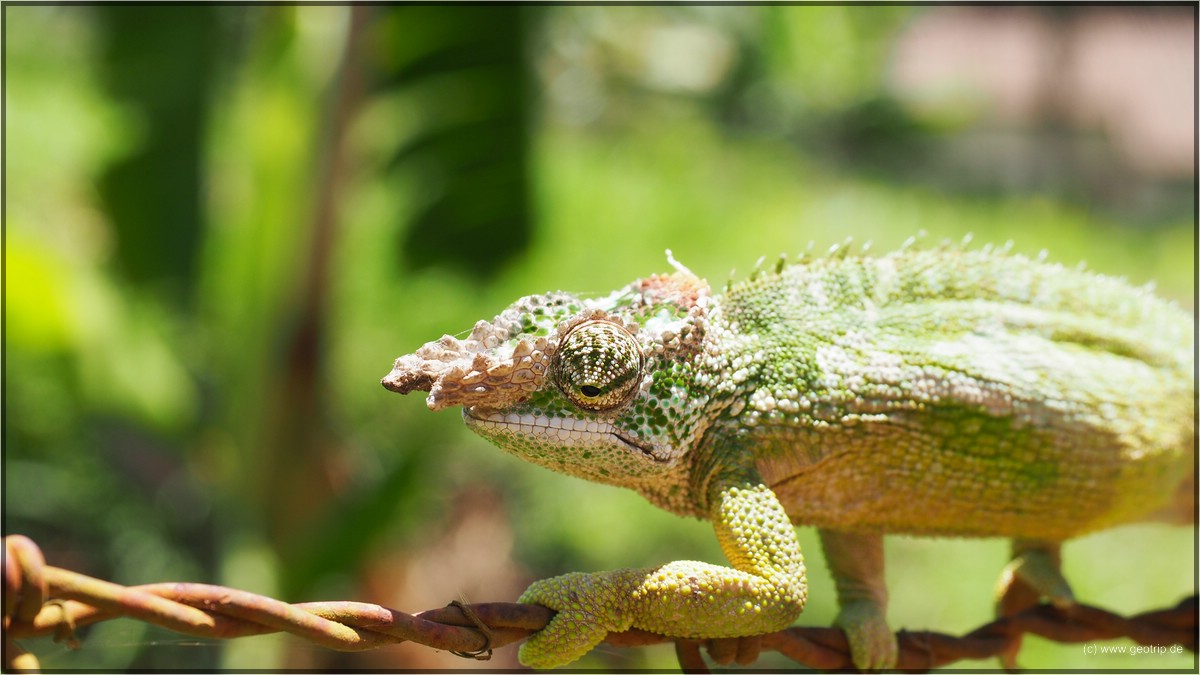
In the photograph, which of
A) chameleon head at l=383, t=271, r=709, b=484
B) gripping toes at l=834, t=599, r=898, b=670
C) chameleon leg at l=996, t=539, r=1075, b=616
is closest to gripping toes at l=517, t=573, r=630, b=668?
chameleon head at l=383, t=271, r=709, b=484

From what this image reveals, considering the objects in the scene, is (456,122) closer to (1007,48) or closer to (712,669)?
(712,669)

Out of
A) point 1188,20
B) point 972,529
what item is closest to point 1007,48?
point 1188,20

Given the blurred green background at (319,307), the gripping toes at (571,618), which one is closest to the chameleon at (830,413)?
the gripping toes at (571,618)

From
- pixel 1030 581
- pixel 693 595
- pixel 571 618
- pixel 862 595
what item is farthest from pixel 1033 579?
pixel 571 618

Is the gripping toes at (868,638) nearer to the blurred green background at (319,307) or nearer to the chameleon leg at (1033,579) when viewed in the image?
the chameleon leg at (1033,579)

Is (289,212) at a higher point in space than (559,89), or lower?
lower

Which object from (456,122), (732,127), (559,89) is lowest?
(456,122)
